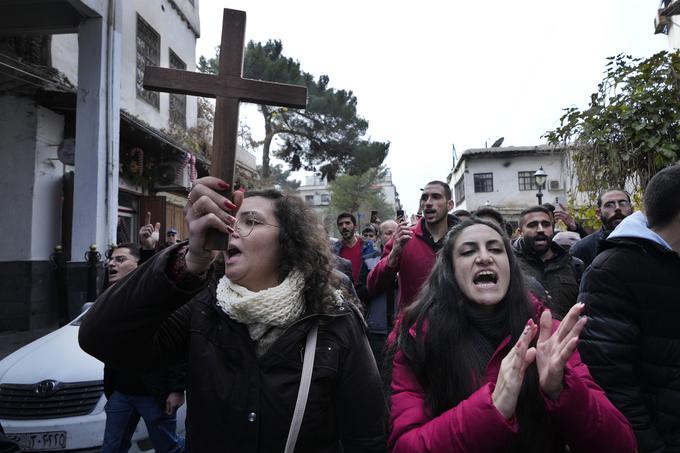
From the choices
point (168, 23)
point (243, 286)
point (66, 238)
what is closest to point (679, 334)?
point (243, 286)

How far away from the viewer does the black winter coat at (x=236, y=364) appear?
5.20 ft

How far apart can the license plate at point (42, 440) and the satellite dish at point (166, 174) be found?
9735mm

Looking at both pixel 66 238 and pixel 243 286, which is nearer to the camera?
pixel 243 286

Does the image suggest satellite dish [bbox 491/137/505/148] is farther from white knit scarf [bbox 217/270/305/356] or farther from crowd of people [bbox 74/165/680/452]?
white knit scarf [bbox 217/270/305/356]

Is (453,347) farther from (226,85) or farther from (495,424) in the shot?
(226,85)

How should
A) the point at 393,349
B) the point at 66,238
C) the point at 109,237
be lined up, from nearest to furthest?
1. the point at 393,349
2. the point at 109,237
3. the point at 66,238

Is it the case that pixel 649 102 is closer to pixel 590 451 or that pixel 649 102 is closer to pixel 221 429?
pixel 590 451

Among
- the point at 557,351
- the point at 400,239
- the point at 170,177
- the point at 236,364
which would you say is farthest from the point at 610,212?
the point at 170,177

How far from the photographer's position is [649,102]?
5.10m

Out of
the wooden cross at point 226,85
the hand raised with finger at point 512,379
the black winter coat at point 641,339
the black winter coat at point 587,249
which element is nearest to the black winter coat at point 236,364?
the wooden cross at point 226,85

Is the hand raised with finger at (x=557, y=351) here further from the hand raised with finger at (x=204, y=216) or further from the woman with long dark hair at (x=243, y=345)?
the hand raised with finger at (x=204, y=216)

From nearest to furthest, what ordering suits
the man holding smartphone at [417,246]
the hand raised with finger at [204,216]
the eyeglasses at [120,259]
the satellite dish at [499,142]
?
the hand raised with finger at [204,216], the eyeglasses at [120,259], the man holding smartphone at [417,246], the satellite dish at [499,142]

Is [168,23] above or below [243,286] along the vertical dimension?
above

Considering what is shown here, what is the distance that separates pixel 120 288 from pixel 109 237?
838 centimetres
